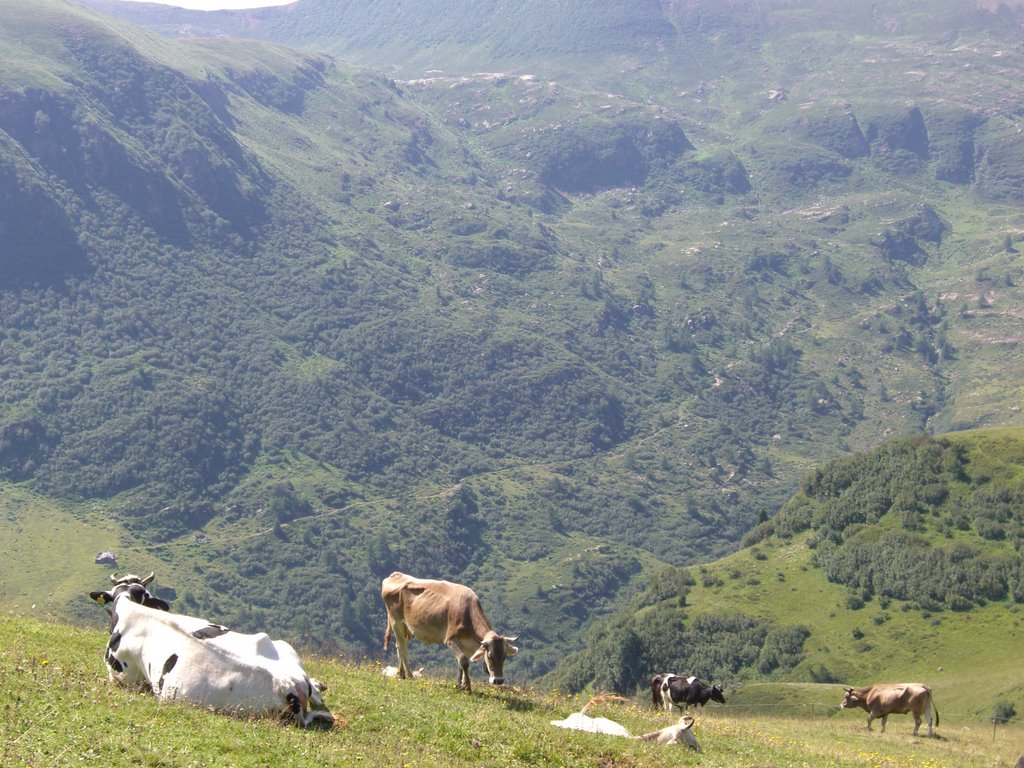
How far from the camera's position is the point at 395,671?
31.1 meters

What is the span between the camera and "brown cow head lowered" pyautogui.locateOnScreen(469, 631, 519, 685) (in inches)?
1071

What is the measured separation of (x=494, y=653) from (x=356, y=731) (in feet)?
20.7

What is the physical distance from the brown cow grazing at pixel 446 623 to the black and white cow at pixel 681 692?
10.8 metres

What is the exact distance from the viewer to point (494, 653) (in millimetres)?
27438

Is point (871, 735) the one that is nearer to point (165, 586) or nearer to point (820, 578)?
point (820, 578)

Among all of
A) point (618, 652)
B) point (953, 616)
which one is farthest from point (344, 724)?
point (953, 616)

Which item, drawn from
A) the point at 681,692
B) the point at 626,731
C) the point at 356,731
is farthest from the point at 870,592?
the point at 356,731

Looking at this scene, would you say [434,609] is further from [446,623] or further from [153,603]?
[153,603]

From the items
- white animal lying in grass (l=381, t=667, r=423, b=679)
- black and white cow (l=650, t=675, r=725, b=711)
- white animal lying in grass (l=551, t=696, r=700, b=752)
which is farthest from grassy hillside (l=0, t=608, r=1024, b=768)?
black and white cow (l=650, t=675, r=725, b=711)

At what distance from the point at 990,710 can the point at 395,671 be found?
4504 centimetres

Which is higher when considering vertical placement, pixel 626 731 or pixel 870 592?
pixel 626 731

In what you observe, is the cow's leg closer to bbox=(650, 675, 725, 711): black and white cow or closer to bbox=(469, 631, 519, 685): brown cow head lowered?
bbox=(469, 631, 519, 685): brown cow head lowered

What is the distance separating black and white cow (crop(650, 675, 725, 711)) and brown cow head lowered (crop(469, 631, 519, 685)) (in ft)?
38.0

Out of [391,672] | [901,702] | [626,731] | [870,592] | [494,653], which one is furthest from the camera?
[870,592]
